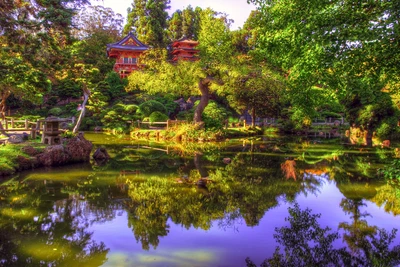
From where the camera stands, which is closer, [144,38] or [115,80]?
[115,80]

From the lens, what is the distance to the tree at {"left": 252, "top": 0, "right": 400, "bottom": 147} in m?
5.71

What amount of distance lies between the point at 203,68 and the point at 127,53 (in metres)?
21.3

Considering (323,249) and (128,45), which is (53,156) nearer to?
(323,249)

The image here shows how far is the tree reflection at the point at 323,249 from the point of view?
5449 mm

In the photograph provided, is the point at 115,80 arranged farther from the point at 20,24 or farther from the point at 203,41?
the point at 20,24

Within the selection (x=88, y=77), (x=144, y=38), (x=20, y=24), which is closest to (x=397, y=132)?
(x=88, y=77)

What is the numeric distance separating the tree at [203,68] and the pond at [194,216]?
33.4ft

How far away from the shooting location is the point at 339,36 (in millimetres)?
5766

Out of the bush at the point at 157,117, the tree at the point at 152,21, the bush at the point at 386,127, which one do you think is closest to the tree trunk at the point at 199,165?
the bush at the point at 157,117

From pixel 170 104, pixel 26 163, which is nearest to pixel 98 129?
pixel 170 104

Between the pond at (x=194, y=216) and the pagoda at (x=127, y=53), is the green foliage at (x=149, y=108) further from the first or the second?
the pond at (x=194, y=216)

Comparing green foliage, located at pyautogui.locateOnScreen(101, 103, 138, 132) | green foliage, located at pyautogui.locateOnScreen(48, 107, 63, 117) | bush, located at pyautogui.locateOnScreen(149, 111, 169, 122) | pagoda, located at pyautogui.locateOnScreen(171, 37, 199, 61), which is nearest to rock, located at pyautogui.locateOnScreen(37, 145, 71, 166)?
bush, located at pyautogui.locateOnScreen(149, 111, 169, 122)

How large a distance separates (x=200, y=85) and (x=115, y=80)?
17.4 metres

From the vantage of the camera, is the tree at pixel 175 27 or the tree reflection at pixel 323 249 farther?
the tree at pixel 175 27
